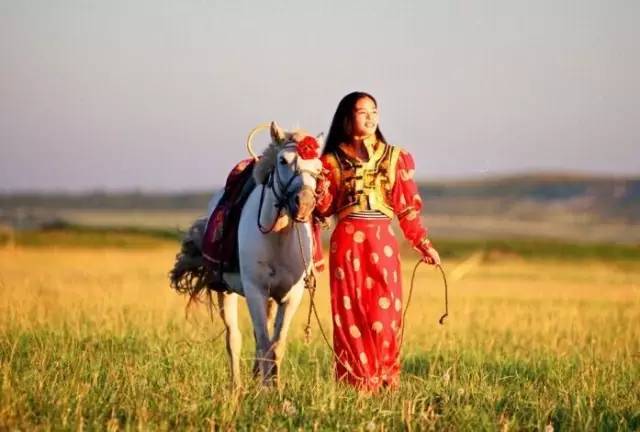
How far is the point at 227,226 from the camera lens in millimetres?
8461

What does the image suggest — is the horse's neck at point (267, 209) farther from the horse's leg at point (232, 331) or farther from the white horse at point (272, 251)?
the horse's leg at point (232, 331)

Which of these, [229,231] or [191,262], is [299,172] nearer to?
[229,231]

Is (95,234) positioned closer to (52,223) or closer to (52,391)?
(52,223)

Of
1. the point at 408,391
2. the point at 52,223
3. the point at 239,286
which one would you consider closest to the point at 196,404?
the point at 408,391

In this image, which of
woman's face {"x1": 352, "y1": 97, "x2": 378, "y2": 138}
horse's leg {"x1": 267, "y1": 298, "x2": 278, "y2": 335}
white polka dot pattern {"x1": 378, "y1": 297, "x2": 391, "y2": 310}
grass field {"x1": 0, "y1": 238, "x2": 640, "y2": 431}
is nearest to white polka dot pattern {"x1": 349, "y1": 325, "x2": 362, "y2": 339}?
white polka dot pattern {"x1": 378, "y1": 297, "x2": 391, "y2": 310}

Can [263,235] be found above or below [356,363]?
above

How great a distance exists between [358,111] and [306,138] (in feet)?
1.49

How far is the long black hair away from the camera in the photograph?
23.9 feet

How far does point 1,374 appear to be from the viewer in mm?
6777

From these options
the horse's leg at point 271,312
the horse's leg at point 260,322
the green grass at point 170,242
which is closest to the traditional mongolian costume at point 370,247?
the horse's leg at point 260,322

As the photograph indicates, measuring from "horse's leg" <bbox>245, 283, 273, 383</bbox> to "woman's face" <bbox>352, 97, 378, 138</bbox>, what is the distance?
1485 millimetres

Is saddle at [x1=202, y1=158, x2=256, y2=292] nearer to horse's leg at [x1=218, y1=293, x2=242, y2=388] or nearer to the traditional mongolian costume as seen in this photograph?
horse's leg at [x1=218, y1=293, x2=242, y2=388]

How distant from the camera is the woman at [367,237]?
7.31 metres

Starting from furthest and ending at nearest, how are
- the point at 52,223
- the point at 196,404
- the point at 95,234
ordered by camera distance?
the point at 52,223
the point at 95,234
the point at 196,404
